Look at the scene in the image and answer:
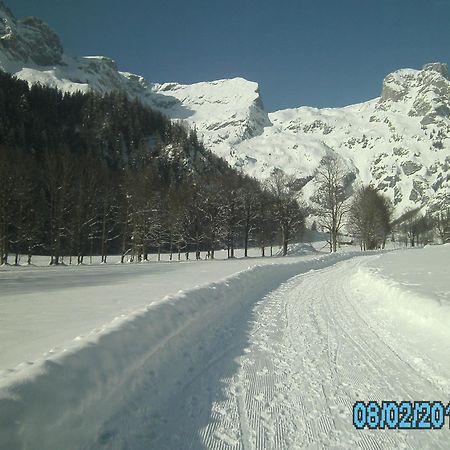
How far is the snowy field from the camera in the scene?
3.24 m

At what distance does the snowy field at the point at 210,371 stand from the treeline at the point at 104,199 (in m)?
25.7

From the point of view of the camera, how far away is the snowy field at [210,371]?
128 inches

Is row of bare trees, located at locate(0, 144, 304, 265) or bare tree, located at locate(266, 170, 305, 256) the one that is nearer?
row of bare trees, located at locate(0, 144, 304, 265)

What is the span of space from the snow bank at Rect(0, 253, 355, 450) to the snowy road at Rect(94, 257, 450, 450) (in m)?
0.18

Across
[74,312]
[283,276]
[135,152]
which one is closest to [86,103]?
[135,152]

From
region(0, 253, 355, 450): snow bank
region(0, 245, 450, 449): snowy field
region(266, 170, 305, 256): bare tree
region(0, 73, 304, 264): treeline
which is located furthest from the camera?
region(266, 170, 305, 256): bare tree

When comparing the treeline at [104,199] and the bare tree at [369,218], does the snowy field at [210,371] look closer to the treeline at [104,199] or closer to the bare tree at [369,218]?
the treeline at [104,199]

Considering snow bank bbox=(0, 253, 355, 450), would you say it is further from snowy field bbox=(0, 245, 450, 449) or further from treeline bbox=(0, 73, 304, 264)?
treeline bbox=(0, 73, 304, 264)

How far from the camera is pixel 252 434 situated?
135 inches

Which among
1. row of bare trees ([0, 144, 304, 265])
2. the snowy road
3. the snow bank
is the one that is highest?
row of bare trees ([0, 144, 304, 265])

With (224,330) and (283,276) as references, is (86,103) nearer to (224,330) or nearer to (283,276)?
(283,276)

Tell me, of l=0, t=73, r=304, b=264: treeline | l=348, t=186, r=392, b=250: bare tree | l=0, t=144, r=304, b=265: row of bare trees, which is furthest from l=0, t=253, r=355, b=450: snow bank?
l=348, t=186, r=392, b=250: bare tree

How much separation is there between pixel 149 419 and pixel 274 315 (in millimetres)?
5483

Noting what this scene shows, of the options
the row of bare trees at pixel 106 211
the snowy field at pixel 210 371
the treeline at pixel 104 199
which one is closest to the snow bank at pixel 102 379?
the snowy field at pixel 210 371
